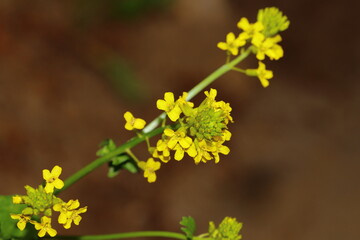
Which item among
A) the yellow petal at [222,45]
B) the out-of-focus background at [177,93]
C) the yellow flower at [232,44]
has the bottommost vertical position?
the yellow petal at [222,45]

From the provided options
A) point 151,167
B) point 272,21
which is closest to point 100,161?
point 151,167

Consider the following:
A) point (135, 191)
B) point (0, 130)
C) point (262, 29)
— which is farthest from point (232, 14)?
point (262, 29)

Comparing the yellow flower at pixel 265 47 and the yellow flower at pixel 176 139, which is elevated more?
the yellow flower at pixel 265 47

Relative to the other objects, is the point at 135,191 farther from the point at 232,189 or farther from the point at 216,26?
the point at 216,26

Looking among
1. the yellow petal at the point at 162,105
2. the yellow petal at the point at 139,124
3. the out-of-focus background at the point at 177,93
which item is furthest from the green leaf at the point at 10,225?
the out-of-focus background at the point at 177,93

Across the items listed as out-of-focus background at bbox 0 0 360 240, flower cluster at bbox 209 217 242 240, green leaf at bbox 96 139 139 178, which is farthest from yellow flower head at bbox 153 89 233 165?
out-of-focus background at bbox 0 0 360 240

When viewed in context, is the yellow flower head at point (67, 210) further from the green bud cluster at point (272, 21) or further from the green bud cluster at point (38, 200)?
the green bud cluster at point (272, 21)

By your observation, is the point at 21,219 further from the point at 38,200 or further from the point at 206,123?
the point at 206,123

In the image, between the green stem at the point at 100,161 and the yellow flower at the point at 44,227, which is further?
the green stem at the point at 100,161
